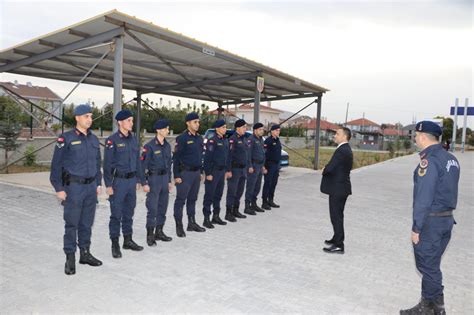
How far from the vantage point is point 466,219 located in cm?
764

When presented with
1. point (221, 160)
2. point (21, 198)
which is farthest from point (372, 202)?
point (21, 198)

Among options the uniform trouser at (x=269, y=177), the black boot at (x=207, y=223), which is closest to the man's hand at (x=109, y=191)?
the black boot at (x=207, y=223)

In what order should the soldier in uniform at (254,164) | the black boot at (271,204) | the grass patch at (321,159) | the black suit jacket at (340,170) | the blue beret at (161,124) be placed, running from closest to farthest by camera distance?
the black suit jacket at (340,170), the blue beret at (161,124), the soldier in uniform at (254,164), the black boot at (271,204), the grass patch at (321,159)

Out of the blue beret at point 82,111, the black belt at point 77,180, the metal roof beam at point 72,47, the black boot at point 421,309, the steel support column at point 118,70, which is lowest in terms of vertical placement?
the black boot at point 421,309

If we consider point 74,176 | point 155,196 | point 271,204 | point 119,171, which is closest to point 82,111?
point 74,176

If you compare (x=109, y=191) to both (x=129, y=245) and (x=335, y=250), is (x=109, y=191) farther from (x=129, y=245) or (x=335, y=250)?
(x=335, y=250)

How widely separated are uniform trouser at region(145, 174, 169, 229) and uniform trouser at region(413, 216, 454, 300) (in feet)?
10.4

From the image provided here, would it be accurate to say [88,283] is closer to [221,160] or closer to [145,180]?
[145,180]

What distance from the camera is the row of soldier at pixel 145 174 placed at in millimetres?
3918

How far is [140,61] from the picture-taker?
1053 cm

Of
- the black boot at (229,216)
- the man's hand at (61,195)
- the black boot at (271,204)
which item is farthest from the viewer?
the black boot at (271,204)

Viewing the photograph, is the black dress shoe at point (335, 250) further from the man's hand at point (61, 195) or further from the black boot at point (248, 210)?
the man's hand at point (61, 195)

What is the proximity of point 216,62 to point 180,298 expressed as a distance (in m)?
8.12

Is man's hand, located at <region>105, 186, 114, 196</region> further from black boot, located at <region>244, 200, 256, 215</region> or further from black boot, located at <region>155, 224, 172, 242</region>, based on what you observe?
black boot, located at <region>244, 200, 256, 215</region>
